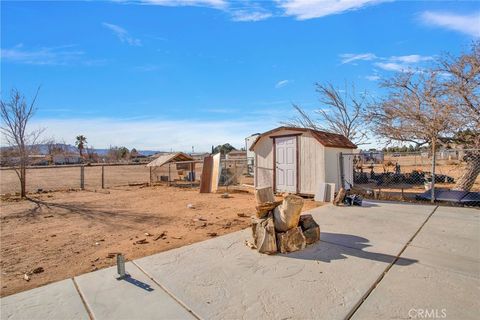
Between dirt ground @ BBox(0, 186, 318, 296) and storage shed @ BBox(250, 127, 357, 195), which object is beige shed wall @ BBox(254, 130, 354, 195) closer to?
storage shed @ BBox(250, 127, 357, 195)

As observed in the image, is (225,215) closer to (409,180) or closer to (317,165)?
(317,165)

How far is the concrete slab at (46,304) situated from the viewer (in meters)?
2.85

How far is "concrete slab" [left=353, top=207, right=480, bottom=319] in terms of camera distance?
109 inches

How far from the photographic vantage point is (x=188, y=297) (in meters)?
3.11

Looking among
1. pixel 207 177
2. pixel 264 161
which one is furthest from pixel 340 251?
pixel 207 177

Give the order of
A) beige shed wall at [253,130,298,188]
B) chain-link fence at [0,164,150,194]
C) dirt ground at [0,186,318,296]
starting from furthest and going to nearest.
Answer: chain-link fence at [0,164,150,194]
beige shed wall at [253,130,298,188]
dirt ground at [0,186,318,296]

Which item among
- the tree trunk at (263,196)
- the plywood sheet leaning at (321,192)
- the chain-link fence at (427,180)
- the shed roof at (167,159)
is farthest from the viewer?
the shed roof at (167,159)

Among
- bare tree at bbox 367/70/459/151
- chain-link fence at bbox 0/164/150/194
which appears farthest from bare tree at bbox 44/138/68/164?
bare tree at bbox 367/70/459/151

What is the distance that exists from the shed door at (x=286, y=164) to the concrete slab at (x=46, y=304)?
27.3 ft

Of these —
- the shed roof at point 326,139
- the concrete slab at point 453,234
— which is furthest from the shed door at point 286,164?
the concrete slab at point 453,234

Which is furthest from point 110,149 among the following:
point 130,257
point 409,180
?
point 130,257

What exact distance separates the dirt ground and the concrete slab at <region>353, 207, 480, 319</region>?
3167mm

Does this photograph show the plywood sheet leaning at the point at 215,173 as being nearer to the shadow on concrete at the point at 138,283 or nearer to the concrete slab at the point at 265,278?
the concrete slab at the point at 265,278

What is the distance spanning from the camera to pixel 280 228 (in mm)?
4469
